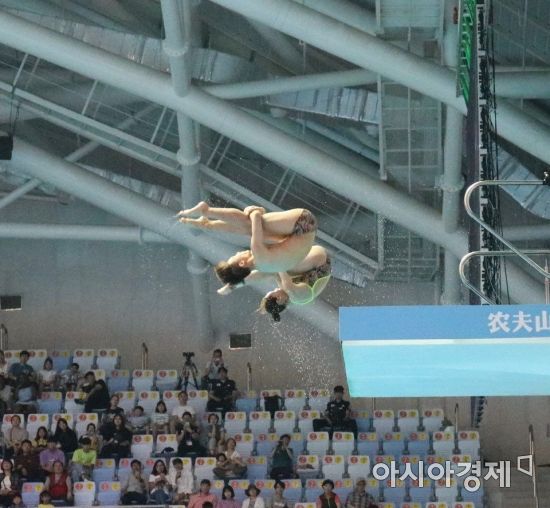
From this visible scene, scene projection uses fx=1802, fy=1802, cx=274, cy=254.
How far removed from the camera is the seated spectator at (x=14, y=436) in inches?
1151

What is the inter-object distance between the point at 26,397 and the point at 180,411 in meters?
2.79

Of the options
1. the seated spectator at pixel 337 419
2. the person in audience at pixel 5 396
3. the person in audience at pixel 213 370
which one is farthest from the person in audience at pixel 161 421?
the person in audience at pixel 5 396

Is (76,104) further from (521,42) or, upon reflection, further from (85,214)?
(521,42)

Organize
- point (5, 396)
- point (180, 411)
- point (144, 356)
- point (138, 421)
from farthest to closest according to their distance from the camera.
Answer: point (144, 356) < point (5, 396) < point (180, 411) < point (138, 421)

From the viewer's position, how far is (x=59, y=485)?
27.8 m

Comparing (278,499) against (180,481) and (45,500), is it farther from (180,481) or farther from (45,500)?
(45,500)

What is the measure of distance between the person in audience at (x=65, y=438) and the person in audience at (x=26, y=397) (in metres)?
1.61

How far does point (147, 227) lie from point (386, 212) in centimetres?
522

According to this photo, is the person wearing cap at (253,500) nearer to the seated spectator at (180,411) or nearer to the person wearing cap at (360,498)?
the person wearing cap at (360,498)

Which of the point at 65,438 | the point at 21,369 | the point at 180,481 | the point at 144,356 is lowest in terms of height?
the point at 180,481

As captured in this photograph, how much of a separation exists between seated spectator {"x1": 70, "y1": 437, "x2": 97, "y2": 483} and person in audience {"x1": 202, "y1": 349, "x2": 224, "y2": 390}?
3394 mm

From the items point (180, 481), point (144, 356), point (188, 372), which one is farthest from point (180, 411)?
point (144, 356)

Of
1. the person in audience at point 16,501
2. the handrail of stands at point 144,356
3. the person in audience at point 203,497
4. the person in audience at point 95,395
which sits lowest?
the person in audience at point 16,501

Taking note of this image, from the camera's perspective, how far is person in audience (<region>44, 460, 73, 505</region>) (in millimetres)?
27672
